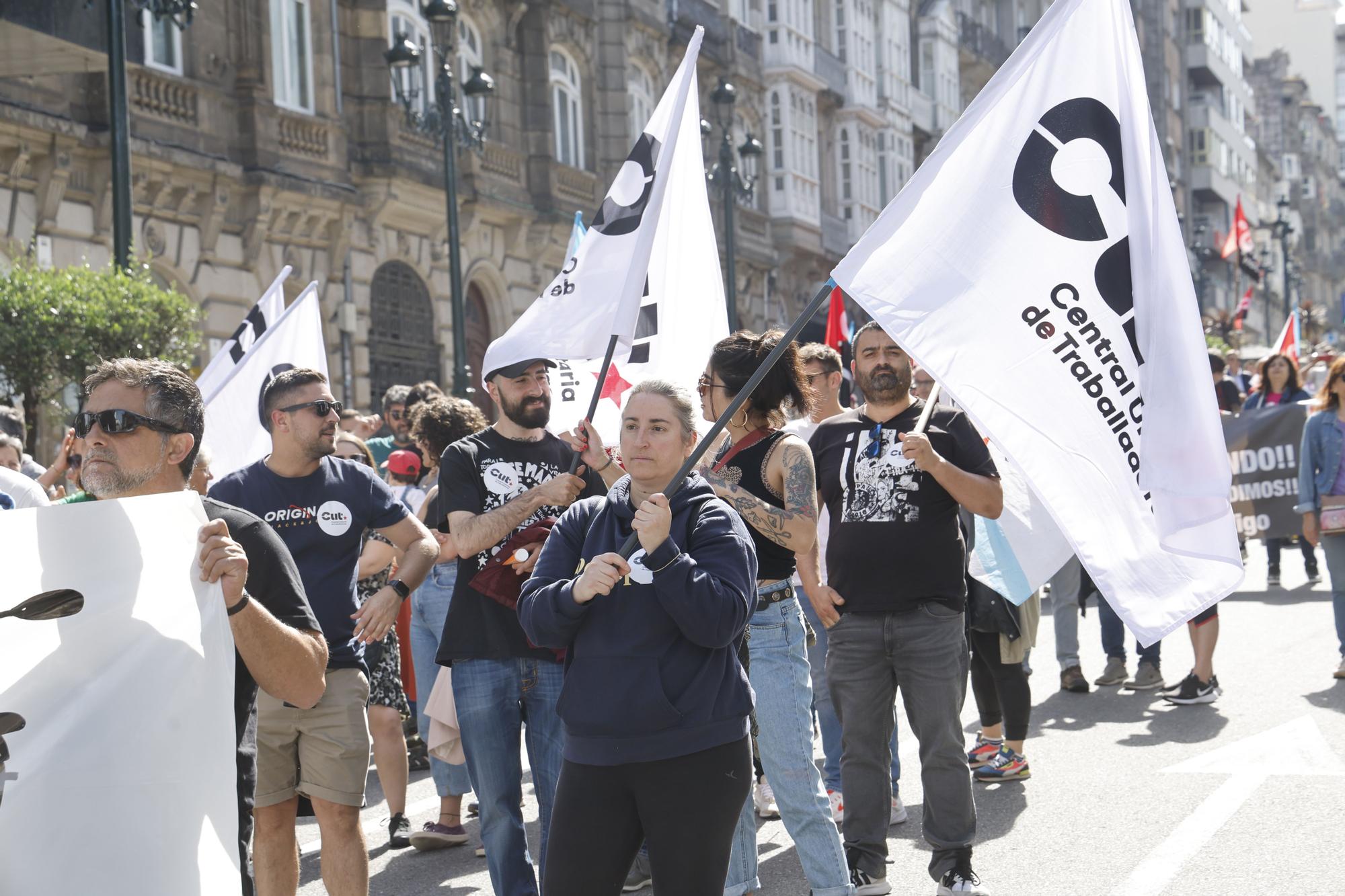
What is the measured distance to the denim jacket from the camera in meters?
9.68

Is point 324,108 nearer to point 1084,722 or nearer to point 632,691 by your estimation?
point 1084,722

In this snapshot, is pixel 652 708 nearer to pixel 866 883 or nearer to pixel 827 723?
pixel 866 883

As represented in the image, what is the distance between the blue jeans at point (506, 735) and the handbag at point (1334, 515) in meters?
6.20

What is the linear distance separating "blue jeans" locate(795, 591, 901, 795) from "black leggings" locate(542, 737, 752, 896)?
2.89 meters

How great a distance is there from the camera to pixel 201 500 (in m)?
3.34

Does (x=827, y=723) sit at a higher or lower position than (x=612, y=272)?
lower

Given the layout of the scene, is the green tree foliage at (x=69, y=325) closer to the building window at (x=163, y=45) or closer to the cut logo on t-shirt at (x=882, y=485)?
the building window at (x=163, y=45)

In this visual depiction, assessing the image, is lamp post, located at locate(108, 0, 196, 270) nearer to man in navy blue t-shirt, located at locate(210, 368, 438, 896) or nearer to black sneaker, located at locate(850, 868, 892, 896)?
man in navy blue t-shirt, located at locate(210, 368, 438, 896)

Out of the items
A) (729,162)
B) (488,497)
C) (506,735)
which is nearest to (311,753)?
(506,735)

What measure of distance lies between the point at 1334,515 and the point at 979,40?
41.3m

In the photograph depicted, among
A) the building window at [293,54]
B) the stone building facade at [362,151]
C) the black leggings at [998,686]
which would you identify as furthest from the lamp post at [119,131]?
the building window at [293,54]

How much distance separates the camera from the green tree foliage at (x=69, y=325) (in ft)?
36.9

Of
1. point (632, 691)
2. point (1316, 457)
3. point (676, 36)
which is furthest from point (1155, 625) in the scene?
point (676, 36)

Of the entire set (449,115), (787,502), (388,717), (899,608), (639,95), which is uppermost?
(639,95)
